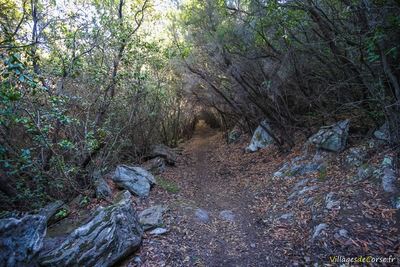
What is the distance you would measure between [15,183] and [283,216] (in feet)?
17.2

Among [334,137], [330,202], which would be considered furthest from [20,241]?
[334,137]

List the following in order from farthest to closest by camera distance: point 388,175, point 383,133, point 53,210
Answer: point 383,133 → point 53,210 → point 388,175

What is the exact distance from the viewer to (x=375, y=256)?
280cm

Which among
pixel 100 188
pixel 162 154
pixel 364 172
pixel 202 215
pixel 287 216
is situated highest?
pixel 100 188

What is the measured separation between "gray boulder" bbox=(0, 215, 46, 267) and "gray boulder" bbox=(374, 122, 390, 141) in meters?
6.41

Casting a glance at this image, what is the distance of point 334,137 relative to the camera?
5750 millimetres

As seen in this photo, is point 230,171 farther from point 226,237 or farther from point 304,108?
point 226,237

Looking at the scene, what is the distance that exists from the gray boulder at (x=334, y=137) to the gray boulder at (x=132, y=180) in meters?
4.79

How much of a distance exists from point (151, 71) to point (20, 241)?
6022mm

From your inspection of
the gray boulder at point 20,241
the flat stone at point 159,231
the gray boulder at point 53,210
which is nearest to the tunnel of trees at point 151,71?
the gray boulder at point 53,210

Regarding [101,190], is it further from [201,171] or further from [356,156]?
[356,156]

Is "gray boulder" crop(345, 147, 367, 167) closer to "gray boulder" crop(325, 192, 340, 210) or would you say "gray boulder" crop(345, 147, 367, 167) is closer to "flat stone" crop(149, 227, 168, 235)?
"gray boulder" crop(325, 192, 340, 210)

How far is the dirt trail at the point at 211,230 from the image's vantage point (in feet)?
11.6

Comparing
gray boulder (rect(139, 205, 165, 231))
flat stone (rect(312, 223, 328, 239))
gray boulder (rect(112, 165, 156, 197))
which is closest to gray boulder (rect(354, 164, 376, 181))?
flat stone (rect(312, 223, 328, 239))
